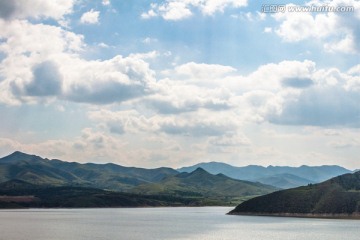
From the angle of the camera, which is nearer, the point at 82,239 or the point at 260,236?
the point at 82,239

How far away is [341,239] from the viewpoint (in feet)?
597

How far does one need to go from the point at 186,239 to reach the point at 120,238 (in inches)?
983

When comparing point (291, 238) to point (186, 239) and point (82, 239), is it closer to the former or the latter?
point (186, 239)

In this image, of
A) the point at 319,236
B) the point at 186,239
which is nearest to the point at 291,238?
the point at 319,236

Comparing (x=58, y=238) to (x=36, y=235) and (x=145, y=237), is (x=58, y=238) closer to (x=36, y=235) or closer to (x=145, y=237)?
(x=36, y=235)

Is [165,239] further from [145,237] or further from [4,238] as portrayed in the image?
[4,238]

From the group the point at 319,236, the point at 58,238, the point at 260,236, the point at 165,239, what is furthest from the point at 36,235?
the point at 319,236

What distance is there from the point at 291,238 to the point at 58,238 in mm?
87691

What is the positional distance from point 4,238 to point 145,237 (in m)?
51.9

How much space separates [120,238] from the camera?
625ft

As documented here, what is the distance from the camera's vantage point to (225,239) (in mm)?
189375

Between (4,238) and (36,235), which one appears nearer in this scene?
(4,238)

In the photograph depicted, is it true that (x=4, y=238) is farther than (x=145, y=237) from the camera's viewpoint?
No

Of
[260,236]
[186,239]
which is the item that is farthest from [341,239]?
[186,239]
